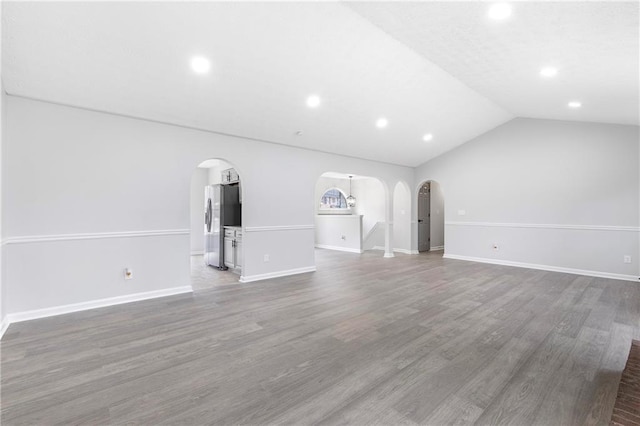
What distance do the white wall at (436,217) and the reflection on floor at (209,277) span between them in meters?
6.31

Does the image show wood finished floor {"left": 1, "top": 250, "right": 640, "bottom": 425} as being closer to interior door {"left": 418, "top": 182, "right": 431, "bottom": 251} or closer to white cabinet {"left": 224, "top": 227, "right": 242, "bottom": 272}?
white cabinet {"left": 224, "top": 227, "right": 242, "bottom": 272}

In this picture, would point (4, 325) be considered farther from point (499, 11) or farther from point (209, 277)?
point (499, 11)

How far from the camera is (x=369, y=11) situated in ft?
9.28

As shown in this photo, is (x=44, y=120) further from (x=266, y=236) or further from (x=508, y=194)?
(x=508, y=194)

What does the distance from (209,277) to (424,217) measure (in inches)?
249

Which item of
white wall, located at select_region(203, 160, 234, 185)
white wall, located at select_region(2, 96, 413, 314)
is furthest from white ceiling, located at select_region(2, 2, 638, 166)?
white wall, located at select_region(203, 160, 234, 185)

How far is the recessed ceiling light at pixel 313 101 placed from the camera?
4229mm

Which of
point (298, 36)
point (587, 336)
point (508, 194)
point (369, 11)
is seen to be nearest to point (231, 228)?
point (298, 36)

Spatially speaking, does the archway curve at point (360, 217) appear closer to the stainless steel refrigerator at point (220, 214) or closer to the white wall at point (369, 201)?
the white wall at point (369, 201)

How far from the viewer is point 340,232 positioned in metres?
9.38

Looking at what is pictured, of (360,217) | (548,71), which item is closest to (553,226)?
(548,71)

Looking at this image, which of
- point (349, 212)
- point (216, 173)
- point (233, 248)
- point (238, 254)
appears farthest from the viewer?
point (349, 212)

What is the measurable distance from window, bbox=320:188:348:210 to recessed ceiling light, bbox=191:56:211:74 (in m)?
8.04

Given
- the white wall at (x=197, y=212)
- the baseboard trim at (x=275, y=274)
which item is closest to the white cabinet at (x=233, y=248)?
the baseboard trim at (x=275, y=274)
